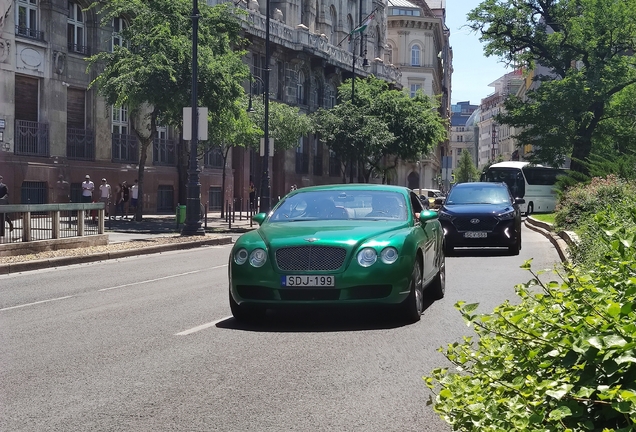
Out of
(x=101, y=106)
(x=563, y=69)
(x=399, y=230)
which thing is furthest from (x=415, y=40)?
(x=399, y=230)

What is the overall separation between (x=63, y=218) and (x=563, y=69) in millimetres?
34829

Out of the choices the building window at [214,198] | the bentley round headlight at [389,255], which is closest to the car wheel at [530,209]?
the building window at [214,198]

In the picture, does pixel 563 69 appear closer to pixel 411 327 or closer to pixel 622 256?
pixel 411 327

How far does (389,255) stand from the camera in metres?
9.65

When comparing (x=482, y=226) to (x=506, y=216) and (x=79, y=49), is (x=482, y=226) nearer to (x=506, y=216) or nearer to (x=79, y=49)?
(x=506, y=216)

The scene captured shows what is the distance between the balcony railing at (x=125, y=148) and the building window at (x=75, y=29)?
4.21 meters

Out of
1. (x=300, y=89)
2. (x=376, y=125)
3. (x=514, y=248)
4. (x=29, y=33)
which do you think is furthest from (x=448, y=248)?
(x=300, y=89)

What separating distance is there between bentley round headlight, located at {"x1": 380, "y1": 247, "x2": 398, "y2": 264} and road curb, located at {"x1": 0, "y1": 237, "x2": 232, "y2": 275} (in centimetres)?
1022

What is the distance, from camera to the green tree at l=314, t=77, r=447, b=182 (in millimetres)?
59469

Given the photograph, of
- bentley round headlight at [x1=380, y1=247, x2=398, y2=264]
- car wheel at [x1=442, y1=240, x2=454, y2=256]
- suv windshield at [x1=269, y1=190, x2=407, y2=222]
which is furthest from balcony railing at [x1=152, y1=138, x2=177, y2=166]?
bentley round headlight at [x1=380, y1=247, x2=398, y2=264]

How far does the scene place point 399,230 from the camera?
401 inches

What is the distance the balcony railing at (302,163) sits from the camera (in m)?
63.1

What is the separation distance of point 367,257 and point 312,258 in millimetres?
536

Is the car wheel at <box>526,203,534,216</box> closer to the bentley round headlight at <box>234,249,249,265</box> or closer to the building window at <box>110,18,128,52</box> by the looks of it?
the building window at <box>110,18,128,52</box>
